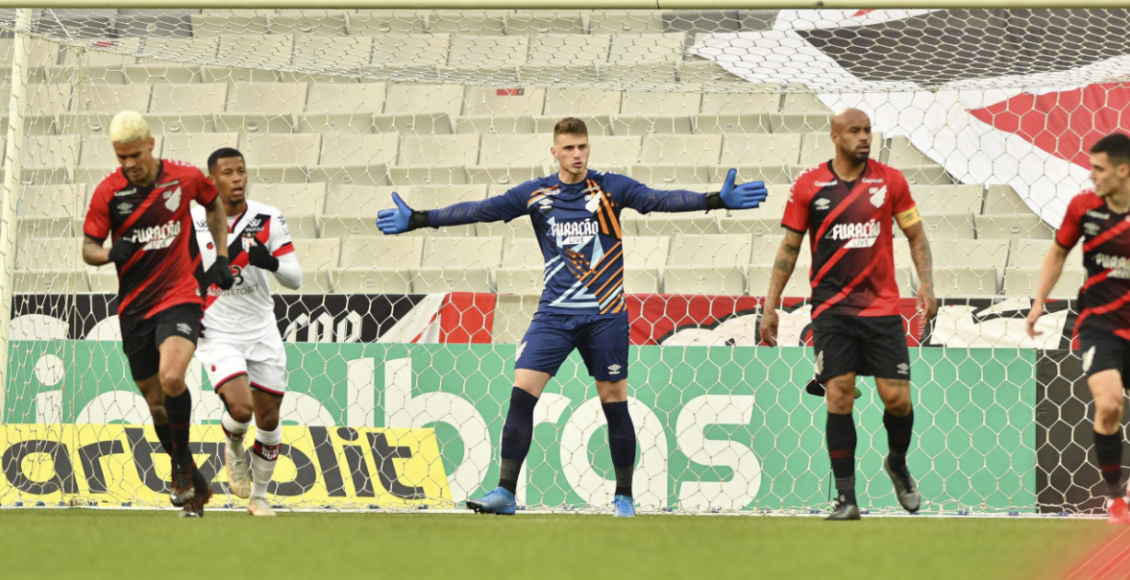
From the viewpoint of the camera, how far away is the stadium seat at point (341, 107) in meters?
9.86

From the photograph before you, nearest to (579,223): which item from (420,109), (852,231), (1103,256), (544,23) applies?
(852,231)

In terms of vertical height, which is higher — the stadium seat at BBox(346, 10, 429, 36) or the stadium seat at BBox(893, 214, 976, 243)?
the stadium seat at BBox(346, 10, 429, 36)

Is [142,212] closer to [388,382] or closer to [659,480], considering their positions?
[388,382]

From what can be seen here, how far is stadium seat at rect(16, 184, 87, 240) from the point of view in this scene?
7250 mm

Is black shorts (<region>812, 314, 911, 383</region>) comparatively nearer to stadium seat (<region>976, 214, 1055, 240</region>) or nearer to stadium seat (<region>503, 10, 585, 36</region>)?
stadium seat (<region>976, 214, 1055, 240</region>)

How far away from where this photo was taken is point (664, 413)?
21.8ft

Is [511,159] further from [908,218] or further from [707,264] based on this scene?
[908,218]

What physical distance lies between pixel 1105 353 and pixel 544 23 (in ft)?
19.5

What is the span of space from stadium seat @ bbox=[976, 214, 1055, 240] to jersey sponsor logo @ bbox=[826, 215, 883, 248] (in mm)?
3420

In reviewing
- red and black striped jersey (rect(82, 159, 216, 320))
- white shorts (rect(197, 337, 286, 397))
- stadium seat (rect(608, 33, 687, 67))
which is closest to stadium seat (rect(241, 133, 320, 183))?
stadium seat (rect(608, 33, 687, 67))

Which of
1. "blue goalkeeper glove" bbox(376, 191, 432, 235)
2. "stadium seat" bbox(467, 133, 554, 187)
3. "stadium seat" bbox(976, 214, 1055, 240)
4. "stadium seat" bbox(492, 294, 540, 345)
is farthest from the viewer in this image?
"stadium seat" bbox(467, 133, 554, 187)

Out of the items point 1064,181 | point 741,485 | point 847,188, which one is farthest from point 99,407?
point 1064,181

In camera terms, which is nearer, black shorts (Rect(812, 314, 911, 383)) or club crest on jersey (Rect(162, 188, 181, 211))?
black shorts (Rect(812, 314, 911, 383))

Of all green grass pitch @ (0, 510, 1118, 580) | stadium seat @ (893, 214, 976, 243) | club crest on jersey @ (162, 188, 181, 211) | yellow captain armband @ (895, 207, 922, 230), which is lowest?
green grass pitch @ (0, 510, 1118, 580)
